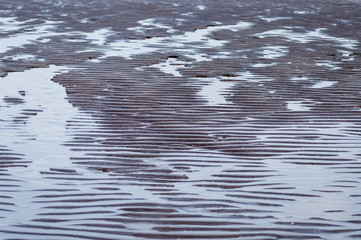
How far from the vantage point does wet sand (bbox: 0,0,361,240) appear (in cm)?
386

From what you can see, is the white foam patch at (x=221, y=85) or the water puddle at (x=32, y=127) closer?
the water puddle at (x=32, y=127)

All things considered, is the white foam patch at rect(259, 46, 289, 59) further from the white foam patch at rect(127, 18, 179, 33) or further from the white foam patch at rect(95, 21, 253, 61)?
the white foam patch at rect(127, 18, 179, 33)

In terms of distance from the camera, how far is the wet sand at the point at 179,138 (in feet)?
12.7

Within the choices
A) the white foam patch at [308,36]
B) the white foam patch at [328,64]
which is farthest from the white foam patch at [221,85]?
the white foam patch at [308,36]

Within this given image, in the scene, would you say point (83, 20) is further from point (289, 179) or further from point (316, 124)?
point (289, 179)

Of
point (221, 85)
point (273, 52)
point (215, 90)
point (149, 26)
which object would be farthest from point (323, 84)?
point (149, 26)

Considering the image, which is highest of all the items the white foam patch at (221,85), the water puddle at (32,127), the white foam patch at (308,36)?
the water puddle at (32,127)

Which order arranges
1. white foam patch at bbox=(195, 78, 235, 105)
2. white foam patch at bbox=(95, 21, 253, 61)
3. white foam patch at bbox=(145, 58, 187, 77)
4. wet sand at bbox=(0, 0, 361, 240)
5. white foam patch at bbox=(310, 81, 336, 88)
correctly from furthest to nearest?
white foam patch at bbox=(95, 21, 253, 61), white foam patch at bbox=(145, 58, 187, 77), white foam patch at bbox=(310, 81, 336, 88), white foam patch at bbox=(195, 78, 235, 105), wet sand at bbox=(0, 0, 361, 240)

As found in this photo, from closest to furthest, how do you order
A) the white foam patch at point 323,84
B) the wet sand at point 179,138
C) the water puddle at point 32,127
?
the wet sand at point 179,138, the water puddle at point 32,127, the white foam patch at point 323,84

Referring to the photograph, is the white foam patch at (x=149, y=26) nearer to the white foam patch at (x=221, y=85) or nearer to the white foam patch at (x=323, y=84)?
the white foam patch at (x=221, y=85)

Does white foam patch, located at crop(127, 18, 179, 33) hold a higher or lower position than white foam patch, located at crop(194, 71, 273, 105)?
lower

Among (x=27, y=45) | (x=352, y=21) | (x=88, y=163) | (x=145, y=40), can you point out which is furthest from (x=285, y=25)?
(x=88, y=163)

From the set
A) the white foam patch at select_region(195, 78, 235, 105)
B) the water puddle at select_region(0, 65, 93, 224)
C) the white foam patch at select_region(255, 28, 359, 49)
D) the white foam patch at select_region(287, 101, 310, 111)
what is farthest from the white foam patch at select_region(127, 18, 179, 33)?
the white foam patch at select_region(287, 101, 310, 111)

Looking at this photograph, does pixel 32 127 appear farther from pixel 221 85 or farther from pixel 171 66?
pixel 171 66
